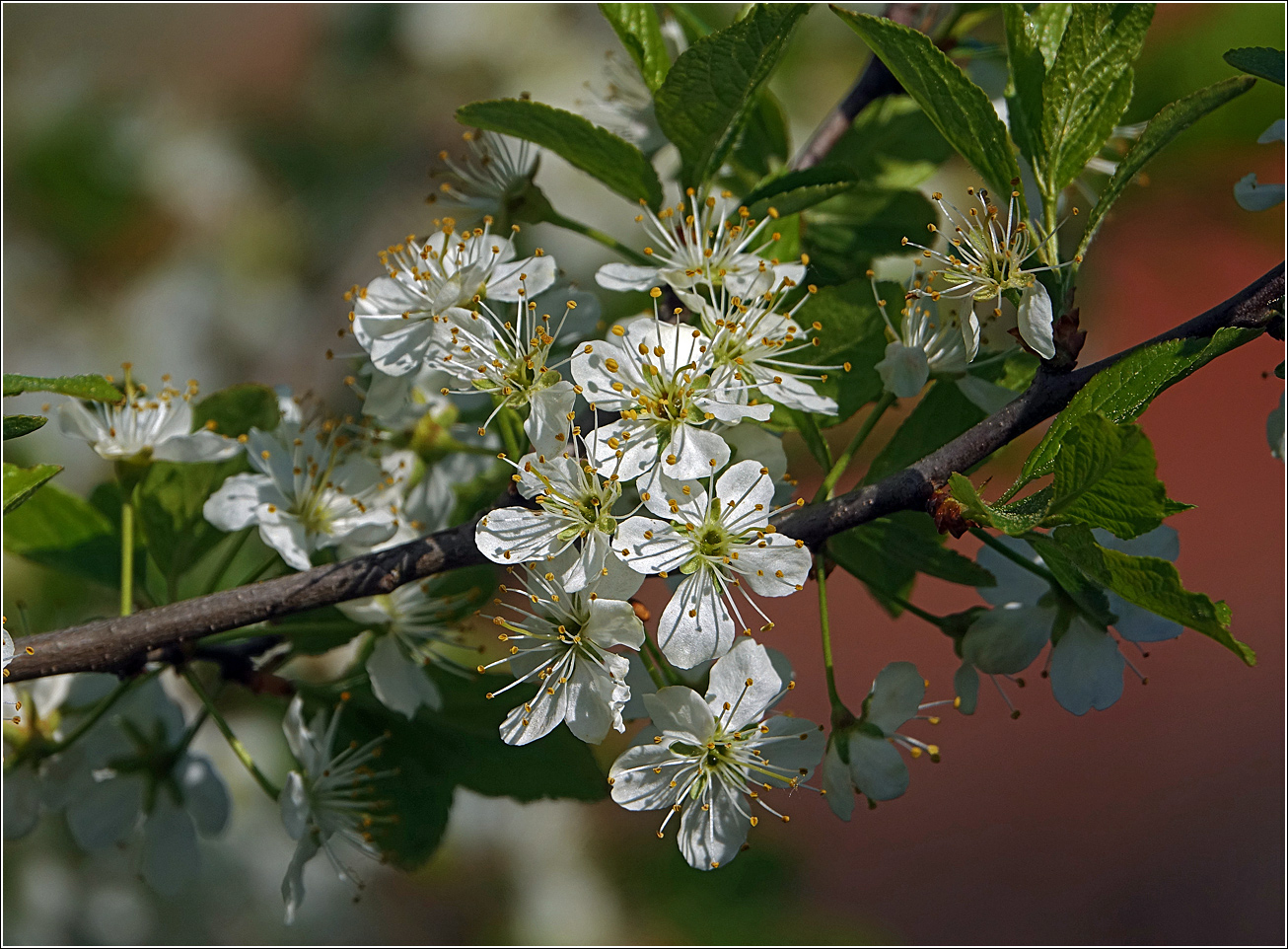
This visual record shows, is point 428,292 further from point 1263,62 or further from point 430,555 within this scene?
point 1263,62

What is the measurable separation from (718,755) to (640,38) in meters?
0.57

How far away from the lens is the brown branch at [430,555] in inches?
25.8

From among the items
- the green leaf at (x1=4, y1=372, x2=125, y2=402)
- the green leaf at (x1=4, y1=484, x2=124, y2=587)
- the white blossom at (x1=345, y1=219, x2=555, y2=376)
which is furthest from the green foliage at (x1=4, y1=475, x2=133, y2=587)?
the white blossom at (x1=345, y1=219, x2=555, y2=376)

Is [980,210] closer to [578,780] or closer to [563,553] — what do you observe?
[563,553]

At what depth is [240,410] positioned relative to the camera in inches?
35.9

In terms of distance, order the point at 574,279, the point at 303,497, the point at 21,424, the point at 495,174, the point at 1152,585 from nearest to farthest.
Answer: the point at 1152,585 < the point at 21,424 < the point at 303,497 < the point at 495,174 < the point at 574,279

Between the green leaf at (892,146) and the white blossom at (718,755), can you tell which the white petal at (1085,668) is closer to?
the white blossom at (718,755)

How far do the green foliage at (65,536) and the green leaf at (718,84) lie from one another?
0.61m

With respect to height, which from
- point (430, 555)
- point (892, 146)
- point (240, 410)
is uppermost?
point (892, 146)

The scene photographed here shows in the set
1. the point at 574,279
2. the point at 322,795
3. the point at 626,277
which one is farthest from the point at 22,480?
the point at 574,279

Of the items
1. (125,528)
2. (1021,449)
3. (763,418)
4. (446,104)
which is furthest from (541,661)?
(446,104)

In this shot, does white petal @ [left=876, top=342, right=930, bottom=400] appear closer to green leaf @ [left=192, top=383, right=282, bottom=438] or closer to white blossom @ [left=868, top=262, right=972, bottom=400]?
white blossom @ [left=868, top=262, right=972, bottom=400]

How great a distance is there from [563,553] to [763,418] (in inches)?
6.4

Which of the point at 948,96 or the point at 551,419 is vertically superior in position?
the point at 948,96
